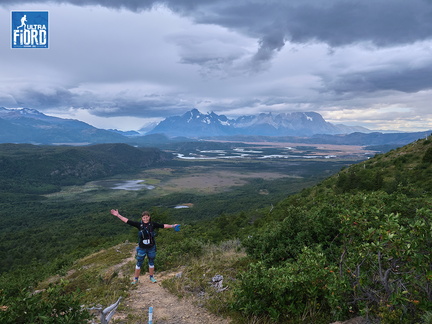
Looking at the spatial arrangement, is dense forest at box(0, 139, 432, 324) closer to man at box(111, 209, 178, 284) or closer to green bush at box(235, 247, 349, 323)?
green bush at box(235, 247, 349, 323)

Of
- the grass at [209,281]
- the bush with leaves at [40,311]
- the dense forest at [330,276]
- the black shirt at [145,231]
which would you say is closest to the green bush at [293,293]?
the dense forest at [330,276]

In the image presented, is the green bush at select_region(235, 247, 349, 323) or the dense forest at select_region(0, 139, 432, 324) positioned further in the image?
the green bush at select_region(235, 247, 349, 323)

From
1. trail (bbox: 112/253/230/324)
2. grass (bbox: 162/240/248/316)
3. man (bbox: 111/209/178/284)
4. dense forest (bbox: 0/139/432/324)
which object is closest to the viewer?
dense forest (bbox: 0/139/432/324)

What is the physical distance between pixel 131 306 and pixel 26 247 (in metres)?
77.0

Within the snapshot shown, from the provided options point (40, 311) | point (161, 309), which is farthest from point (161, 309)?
point (40, 311)

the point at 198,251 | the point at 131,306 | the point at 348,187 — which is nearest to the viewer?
the point at 131,306

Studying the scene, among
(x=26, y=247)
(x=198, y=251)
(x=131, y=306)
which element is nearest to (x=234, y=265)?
(x=198, y=251)

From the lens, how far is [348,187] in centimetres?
2972

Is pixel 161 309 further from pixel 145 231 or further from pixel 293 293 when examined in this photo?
pixel 293 293

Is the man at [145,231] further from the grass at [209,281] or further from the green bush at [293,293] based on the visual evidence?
the green bush at [293,293]

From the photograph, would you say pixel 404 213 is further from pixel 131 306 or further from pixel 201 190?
pixel 201 190

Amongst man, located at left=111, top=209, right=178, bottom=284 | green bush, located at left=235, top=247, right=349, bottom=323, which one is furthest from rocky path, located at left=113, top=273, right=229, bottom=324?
man, located at left=111, top=209, right=178, bottom=284

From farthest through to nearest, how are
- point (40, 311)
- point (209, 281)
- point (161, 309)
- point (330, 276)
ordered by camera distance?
point (209, 281) < point (161, 309) < point (330, 276) < point (40, 311)

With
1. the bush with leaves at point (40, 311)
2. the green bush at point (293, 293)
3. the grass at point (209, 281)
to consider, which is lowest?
the grass at point (209, 281)
